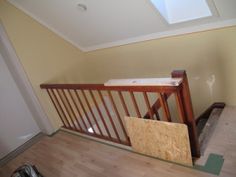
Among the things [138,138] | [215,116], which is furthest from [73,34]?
[215,116]

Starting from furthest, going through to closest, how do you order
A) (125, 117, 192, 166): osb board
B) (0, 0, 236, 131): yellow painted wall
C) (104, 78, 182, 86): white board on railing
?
(0, 0, 236, 131): yellow painted wall < (125, 117, 192, 166): osb board < (104, 78, 182, 86): white board on railing

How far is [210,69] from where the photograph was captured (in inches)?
105

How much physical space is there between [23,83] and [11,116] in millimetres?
575

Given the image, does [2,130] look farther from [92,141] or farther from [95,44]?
[95,44]

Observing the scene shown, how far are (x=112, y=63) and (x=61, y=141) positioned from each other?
1602 millimetres

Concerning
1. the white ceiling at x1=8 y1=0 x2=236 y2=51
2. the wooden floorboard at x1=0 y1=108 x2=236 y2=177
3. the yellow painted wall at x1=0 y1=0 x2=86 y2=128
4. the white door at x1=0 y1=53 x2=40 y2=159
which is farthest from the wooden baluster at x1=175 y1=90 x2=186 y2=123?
the white door at x1=0 y1=53 x2=40 y2=159

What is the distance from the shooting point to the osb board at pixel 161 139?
1880mm

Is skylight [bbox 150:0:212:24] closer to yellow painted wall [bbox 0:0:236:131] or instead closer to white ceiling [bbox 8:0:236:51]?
white ceiling [bbox 8:0:236:51]

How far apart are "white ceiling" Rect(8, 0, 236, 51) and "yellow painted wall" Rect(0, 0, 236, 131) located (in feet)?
0.35

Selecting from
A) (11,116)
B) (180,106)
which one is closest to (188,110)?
(180,106)

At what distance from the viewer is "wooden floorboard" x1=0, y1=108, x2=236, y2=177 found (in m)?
1.97

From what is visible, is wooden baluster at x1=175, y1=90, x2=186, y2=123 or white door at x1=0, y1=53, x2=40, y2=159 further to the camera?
white door at x1=0, y1=53, x2=40, y2=159

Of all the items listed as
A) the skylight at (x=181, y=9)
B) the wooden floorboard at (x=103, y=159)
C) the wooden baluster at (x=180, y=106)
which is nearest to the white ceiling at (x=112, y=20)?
the skylight at (x=181, y=9)

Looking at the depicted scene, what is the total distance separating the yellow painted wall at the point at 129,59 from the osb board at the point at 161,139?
3.91ft
